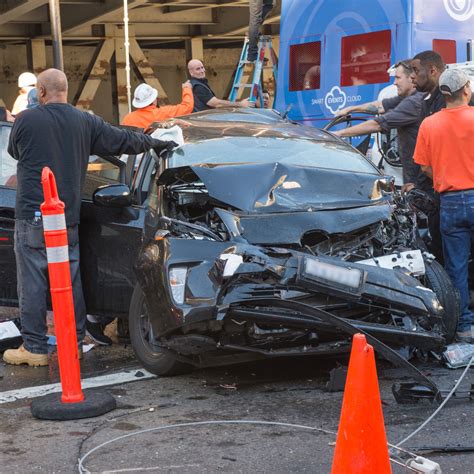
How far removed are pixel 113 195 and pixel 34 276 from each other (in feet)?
2.46

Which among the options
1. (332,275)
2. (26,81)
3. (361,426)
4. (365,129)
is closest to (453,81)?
(365,129)

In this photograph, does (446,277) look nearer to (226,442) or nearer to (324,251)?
(324,251)

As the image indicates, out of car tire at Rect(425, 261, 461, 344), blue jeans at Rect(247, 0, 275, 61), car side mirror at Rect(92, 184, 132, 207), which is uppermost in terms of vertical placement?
blue jeans at Rect(247, 0, 275, 61)

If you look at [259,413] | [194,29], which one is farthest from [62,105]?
[194,29]

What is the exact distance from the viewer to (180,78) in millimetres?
29578

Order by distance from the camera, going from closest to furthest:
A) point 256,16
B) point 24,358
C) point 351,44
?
1. point 24,358
2. point 351,44
3. point 256,16

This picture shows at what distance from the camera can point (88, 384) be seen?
6.77 m

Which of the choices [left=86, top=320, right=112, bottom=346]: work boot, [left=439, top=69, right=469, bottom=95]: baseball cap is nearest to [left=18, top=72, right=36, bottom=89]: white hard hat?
[left=86, top=320, right=112, bottom=346]: work boot

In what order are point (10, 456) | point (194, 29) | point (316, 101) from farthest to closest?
point (194, 29) → point (316, 101) → point (10, 456)

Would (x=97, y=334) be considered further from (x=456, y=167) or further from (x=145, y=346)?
(x=456, y=167)

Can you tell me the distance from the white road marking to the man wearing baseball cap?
2259 millimetres

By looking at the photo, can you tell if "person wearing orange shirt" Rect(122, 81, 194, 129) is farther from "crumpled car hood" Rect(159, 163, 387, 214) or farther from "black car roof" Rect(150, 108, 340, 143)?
"crumpled car hood" Rect(159, 163, 387, 214)

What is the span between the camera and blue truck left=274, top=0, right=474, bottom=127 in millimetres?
12227

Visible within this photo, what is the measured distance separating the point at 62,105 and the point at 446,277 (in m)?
2.76
